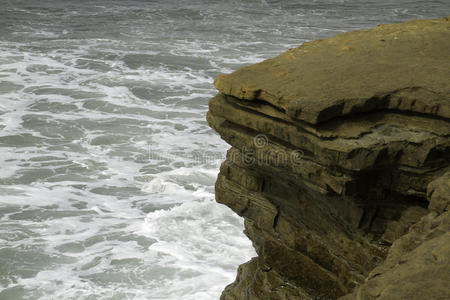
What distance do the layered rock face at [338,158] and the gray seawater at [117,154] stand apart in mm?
2054

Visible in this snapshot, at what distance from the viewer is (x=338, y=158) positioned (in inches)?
117

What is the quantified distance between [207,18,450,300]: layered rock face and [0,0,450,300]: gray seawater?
2.05 meters

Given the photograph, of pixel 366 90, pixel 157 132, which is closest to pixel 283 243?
pixel 366 90

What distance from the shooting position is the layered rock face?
2.99 metres

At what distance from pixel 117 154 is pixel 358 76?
598 cm

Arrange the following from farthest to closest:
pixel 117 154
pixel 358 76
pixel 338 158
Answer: pixel 117 154 < pixel 358 76 < pixel 338 158

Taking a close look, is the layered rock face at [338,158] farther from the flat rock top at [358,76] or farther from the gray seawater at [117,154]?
the gray seawater at [117,154]

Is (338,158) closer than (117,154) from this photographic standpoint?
Yes

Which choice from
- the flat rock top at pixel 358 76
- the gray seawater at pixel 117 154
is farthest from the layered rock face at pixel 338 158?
the gray seawater at pixel 117 154

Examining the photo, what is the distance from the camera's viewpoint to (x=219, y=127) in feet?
12.2

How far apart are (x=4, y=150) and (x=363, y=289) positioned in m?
7.79

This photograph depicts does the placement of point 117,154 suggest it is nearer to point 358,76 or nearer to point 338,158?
point 358,76

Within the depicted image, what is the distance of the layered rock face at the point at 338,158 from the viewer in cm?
299

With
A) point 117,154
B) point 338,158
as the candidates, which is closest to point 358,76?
point 338,158
